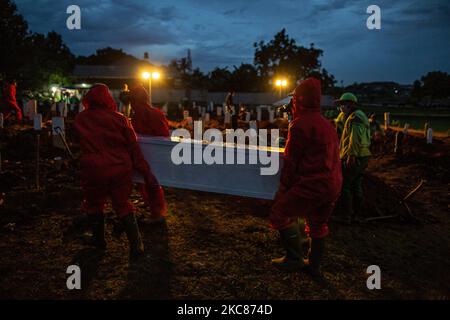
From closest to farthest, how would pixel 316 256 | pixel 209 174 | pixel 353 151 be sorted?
pixel 316 256 < pixel 209 174 < pixel 353 151

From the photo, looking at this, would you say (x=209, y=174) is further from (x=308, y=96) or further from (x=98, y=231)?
(x=308, y=96)

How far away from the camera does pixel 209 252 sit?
Result: 444 cm

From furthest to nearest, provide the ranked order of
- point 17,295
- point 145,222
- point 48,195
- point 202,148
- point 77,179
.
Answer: point 77,179, point 48,195, point 145,222, point 202,148, point 17,295

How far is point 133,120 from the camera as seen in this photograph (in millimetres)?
5297

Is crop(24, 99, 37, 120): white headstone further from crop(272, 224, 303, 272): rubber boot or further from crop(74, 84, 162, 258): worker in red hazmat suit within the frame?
crop(272, 224, 303, 272): rubber boot

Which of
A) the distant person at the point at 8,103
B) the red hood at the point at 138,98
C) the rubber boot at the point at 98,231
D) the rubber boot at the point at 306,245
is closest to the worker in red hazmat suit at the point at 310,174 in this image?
the rubber boot at the point at 306,245

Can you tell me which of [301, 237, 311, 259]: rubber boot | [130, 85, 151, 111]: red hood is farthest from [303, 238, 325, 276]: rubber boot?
[130, 85, 151, 111]: red hood

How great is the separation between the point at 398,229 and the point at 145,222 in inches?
146

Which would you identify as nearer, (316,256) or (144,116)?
(316,256)

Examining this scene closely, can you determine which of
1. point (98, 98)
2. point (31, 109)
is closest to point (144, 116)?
point (98, 98)

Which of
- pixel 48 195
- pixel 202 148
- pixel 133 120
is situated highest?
pixel 133 120

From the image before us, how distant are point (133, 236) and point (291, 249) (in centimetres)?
174

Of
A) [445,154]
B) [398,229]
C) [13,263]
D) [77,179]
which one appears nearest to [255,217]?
[398,229]

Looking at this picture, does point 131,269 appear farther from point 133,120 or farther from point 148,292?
point 133,120
